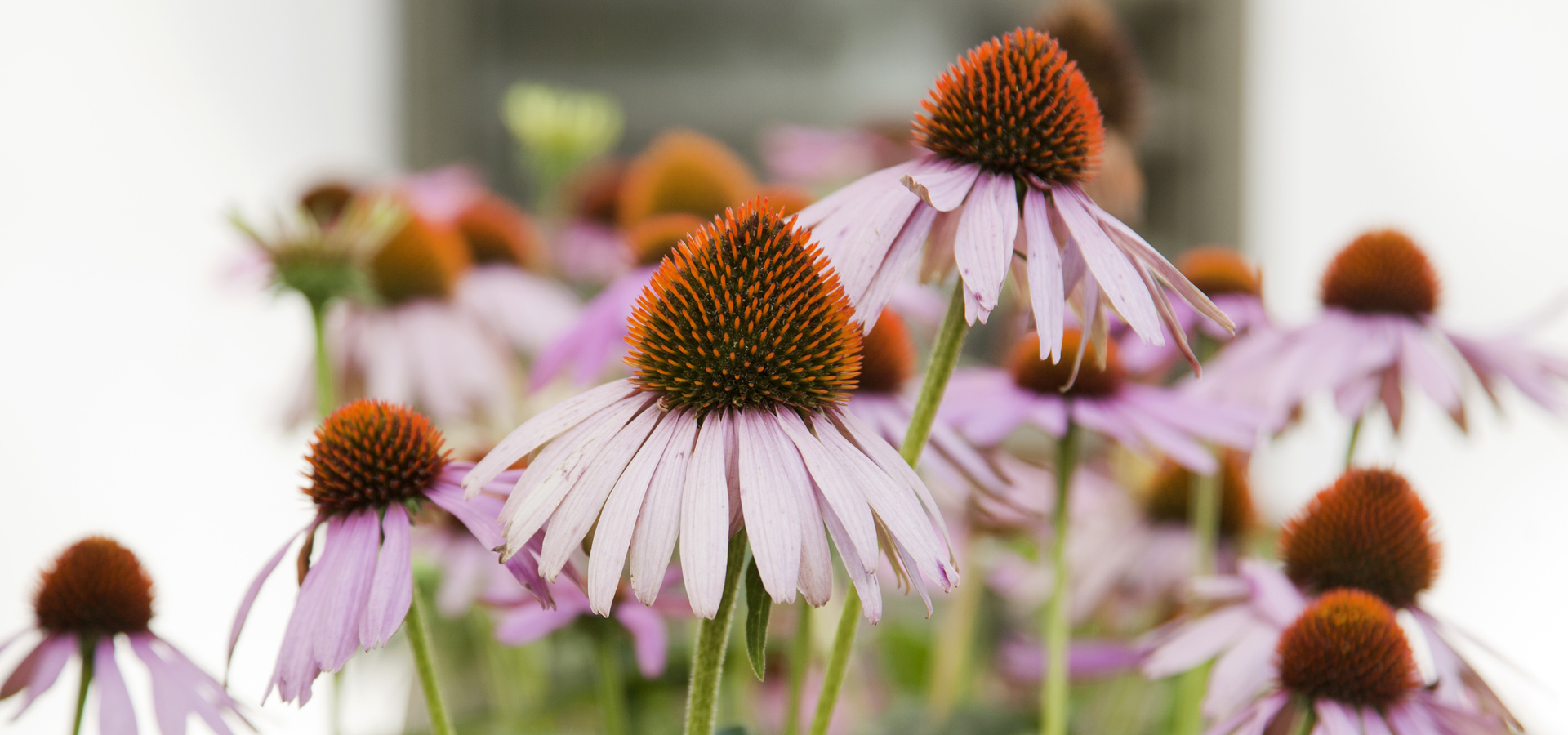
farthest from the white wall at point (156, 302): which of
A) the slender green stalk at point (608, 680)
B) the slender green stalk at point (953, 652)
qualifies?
the slender green stalk at point (953, 652)

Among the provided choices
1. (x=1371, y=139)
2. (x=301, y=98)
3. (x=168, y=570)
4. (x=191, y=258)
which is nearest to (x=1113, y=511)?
(x=168, y=570)

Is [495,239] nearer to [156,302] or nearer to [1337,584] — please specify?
→ [1337,584]

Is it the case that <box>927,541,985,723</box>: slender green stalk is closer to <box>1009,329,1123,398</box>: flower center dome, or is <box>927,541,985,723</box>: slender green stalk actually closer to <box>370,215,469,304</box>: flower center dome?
<box>1009,329,1123,398</box>: flower center dome

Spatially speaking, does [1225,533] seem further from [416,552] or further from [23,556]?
[23,556]

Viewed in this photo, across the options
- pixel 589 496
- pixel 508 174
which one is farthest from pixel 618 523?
pixel 508 174

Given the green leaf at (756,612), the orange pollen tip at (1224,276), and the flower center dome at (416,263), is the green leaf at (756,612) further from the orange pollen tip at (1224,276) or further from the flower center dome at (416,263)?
the flower center dome at (416,263)
